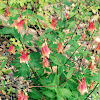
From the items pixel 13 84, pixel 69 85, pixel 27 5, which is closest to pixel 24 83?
pixel 13 84

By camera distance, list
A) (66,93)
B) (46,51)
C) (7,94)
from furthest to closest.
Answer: (7,94) < (66,93) < (46,51)

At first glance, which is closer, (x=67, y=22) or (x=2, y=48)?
(x=67, y=22)

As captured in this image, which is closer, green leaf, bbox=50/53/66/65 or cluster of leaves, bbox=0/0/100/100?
cluster of leaves, bbox=0/0/100/100

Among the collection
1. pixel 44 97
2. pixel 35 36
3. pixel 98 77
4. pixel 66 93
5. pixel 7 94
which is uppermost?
pixel 35 36

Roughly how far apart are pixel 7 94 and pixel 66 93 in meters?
1.22

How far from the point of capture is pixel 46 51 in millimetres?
1263

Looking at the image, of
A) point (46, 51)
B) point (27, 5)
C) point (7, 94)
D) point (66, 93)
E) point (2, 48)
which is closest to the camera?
point (46, 51)

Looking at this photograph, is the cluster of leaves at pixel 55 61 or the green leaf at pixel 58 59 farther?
the green leaf at pixel 58 59

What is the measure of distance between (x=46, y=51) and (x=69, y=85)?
55 cm

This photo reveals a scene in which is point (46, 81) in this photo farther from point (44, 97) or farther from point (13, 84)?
point (13, 84)

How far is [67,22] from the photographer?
5.90ft

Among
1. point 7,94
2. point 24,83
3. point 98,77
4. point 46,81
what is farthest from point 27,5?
point 98,77

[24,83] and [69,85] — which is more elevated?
[69,85]

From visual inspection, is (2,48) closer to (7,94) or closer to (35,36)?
(35,36)
